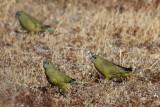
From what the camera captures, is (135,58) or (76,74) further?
(135,58)

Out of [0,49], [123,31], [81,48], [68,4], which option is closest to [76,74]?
[81,48]

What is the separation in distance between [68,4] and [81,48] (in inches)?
162

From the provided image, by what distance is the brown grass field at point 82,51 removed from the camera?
5961mm

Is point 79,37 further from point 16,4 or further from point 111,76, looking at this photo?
point 16,4

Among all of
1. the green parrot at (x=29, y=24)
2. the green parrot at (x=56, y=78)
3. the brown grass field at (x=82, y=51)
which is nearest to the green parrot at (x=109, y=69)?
the brown grass field at (x=82, y=51)

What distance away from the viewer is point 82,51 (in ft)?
27.0

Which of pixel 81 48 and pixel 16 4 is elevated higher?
pixel 16 4

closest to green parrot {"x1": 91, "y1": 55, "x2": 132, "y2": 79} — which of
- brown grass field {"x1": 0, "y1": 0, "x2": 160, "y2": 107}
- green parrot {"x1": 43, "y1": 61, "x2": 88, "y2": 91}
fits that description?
brown grass field {"x1": 0, "y1": 0, "x2": 160, "y2": 107}

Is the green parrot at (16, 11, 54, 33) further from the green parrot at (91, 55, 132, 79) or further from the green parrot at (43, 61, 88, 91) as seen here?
the green parrot at (43, 61, 88, 91)

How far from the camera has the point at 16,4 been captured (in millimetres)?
12047

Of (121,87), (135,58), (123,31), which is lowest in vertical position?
(121,87)

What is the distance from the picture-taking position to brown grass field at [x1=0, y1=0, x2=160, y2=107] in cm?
596

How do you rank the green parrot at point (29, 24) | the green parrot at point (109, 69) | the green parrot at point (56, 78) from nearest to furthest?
1. the green parrot at point (56, 78)
2. the green parrot at point (109, 69)
3. the green parrot at point (29, 24)

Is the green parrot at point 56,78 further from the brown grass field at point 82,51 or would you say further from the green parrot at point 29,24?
the green parrot at point 29,24
